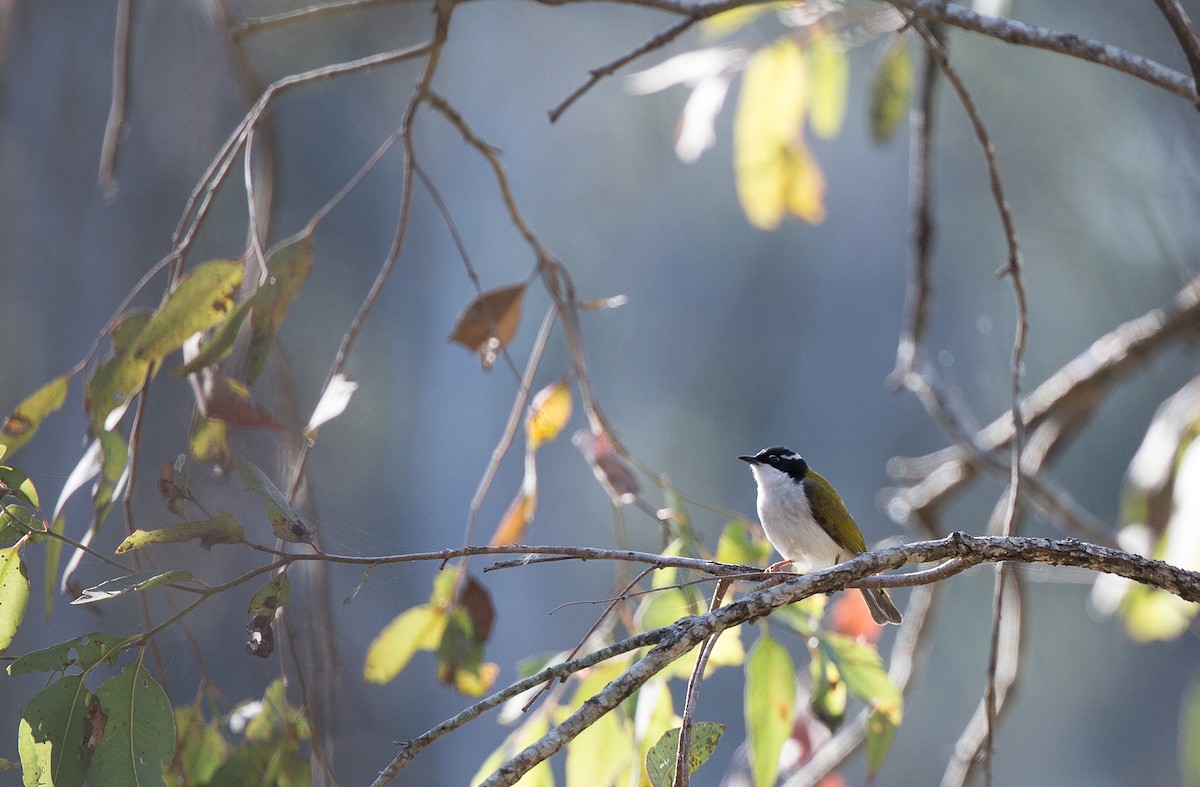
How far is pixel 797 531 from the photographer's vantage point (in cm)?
238

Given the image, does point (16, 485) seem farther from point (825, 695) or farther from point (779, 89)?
point (779, 89)

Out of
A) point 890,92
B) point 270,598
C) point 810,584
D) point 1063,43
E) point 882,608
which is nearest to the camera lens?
point 810,584

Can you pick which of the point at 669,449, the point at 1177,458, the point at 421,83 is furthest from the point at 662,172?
the point at 421,83

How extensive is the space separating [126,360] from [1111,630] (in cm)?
903

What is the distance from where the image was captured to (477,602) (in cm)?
182

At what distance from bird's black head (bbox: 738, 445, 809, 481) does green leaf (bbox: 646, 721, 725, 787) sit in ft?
5.13

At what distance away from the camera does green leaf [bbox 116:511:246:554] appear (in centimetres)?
108

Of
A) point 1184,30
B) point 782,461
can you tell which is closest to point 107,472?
point 1184,30

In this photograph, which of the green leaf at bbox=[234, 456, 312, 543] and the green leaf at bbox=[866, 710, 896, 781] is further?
the green leaf at bbox=[866, 710, 896, 781]

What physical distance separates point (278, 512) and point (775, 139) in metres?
2.00

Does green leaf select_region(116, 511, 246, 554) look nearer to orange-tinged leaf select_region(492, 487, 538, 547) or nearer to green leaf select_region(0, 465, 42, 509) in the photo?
green leaf select_region(0, 465, 42, 509)

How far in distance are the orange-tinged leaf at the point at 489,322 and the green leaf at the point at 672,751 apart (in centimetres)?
79

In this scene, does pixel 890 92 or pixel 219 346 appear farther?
pixel 890 92

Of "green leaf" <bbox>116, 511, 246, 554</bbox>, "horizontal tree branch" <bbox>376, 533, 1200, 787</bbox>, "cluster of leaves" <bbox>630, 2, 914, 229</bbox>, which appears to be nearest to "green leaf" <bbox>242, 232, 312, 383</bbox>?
"green leaf" <bbox>116, 511, 246, 554</bbox>
